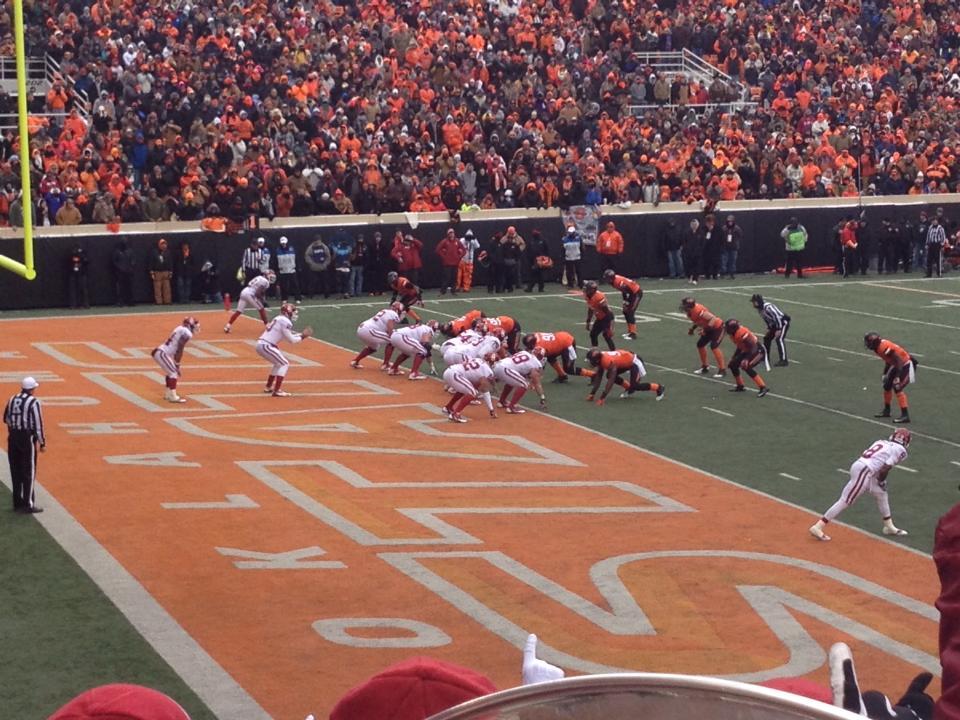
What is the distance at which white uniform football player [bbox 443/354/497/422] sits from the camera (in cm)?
2103

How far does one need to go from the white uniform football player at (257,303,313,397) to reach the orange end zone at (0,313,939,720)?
1.35 feet

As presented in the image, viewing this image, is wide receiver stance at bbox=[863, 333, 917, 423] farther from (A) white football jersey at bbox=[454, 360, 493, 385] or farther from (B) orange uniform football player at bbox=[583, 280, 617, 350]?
(B) orange uniform football player at bbox=[583, 280, 617, 350]

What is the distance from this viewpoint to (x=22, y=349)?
27.1 m

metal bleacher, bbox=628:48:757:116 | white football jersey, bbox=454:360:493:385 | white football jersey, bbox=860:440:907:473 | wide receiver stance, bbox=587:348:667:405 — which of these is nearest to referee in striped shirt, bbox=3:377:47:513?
white football jersey, bbox=454:360:493:385

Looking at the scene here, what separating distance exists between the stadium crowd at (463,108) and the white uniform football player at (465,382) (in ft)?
42.3

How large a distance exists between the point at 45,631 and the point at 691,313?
1369 centimetres

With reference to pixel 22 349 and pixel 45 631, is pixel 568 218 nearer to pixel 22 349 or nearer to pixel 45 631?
pixel 22 349

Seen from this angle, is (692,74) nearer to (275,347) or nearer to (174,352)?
(275,347)

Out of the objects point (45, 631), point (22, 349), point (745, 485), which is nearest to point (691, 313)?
point (745, 485)

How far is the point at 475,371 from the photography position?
830 inches

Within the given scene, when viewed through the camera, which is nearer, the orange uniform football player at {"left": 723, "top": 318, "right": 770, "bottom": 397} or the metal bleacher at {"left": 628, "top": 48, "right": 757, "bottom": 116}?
the orange uniform football player at {"left": 723, "top": 318, "right": 770, "bottom": 397}

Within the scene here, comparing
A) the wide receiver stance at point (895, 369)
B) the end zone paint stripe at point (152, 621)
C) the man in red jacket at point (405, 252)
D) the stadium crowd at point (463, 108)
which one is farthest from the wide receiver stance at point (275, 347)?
the man in red jacket at point (405, 252)

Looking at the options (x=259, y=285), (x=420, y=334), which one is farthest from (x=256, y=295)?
(x=420, y=334)

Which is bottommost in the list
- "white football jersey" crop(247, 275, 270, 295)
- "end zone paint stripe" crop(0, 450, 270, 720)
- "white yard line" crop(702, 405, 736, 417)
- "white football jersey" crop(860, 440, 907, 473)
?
"end zone paint stripe" crop(0, 450, 270, 720)
